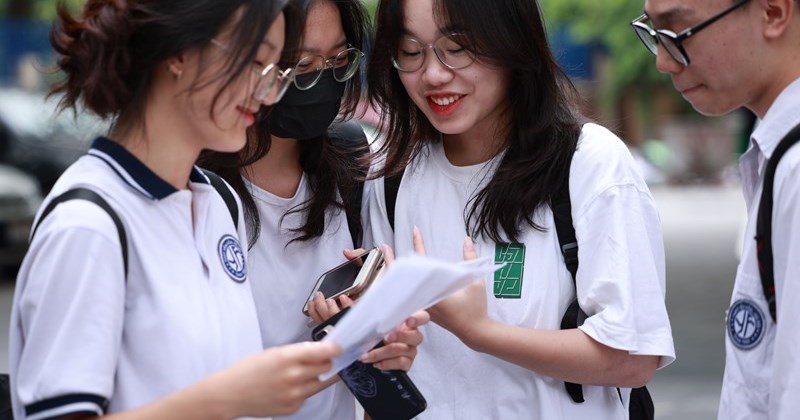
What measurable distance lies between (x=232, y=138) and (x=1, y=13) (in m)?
21.9

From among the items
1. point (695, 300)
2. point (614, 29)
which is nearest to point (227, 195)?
point (695, 300)

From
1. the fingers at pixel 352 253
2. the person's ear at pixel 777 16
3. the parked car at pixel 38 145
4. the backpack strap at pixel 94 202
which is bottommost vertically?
the parked car at pixel 38 145

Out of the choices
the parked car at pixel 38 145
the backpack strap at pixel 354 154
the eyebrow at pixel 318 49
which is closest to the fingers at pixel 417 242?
the backpack strap at pixel 354 154

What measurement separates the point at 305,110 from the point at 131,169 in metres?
0.86

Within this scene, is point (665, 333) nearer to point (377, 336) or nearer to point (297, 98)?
point (377, 336)

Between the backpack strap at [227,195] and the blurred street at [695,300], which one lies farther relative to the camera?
the blurred street at [695,300]

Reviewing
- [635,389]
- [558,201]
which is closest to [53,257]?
[558,201]

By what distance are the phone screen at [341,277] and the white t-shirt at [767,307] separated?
87 cm

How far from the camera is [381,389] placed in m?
2.69

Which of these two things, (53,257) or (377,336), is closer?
(53,257)

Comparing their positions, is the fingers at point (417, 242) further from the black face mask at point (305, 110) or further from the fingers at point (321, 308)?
the black face mask at point (305, 110)

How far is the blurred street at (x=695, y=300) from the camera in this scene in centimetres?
730

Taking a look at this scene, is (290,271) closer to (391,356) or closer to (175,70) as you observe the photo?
(391,356)

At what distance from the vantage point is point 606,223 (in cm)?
274
